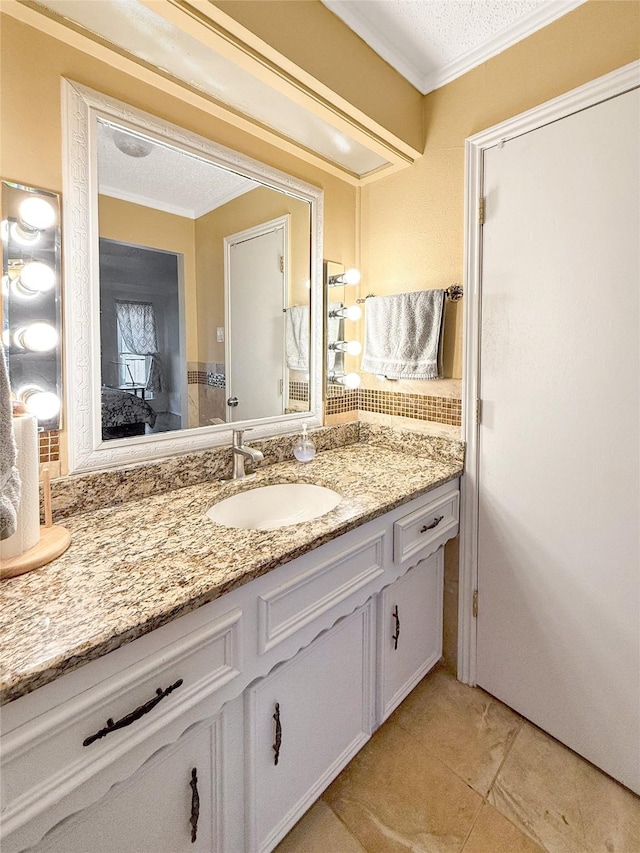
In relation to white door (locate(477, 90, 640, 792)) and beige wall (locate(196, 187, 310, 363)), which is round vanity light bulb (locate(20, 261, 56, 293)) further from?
white door (locate(477, 90, 640, 792))

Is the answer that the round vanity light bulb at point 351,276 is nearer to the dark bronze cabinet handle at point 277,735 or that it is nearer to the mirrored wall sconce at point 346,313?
the mirrored wall sconce at point 346,313

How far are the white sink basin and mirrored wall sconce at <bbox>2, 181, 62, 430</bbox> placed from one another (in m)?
0.56

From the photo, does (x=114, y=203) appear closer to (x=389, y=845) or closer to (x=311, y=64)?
(x=311, y=64)

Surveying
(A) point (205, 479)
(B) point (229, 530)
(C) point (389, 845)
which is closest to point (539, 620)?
(C) point (389, 845)

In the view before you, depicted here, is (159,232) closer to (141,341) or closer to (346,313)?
(141,341)

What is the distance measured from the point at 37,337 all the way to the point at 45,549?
53 cm

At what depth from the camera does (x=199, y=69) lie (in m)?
1.11

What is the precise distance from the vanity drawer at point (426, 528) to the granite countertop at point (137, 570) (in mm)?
92

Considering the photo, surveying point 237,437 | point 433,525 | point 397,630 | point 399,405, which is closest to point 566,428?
point 433,525

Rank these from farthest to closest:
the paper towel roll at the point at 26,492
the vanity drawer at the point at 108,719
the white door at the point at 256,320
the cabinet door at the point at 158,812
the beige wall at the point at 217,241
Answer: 1. the white door at the point at 256,320
2. the beige wall at the point at 217,241
3. the paper towel roll at the point at 26,492
4. the cabinet door at the point at 158,812
5. the vanity drawer at the point at 108,719

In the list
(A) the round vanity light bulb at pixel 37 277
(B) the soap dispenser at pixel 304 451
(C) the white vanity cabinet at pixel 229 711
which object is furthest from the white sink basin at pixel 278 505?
(A) the round vanity light bulb at pixel 37 277

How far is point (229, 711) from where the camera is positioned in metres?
0.88

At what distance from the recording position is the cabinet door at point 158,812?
2.27ft

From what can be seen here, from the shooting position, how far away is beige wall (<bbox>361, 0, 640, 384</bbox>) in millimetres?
1147
